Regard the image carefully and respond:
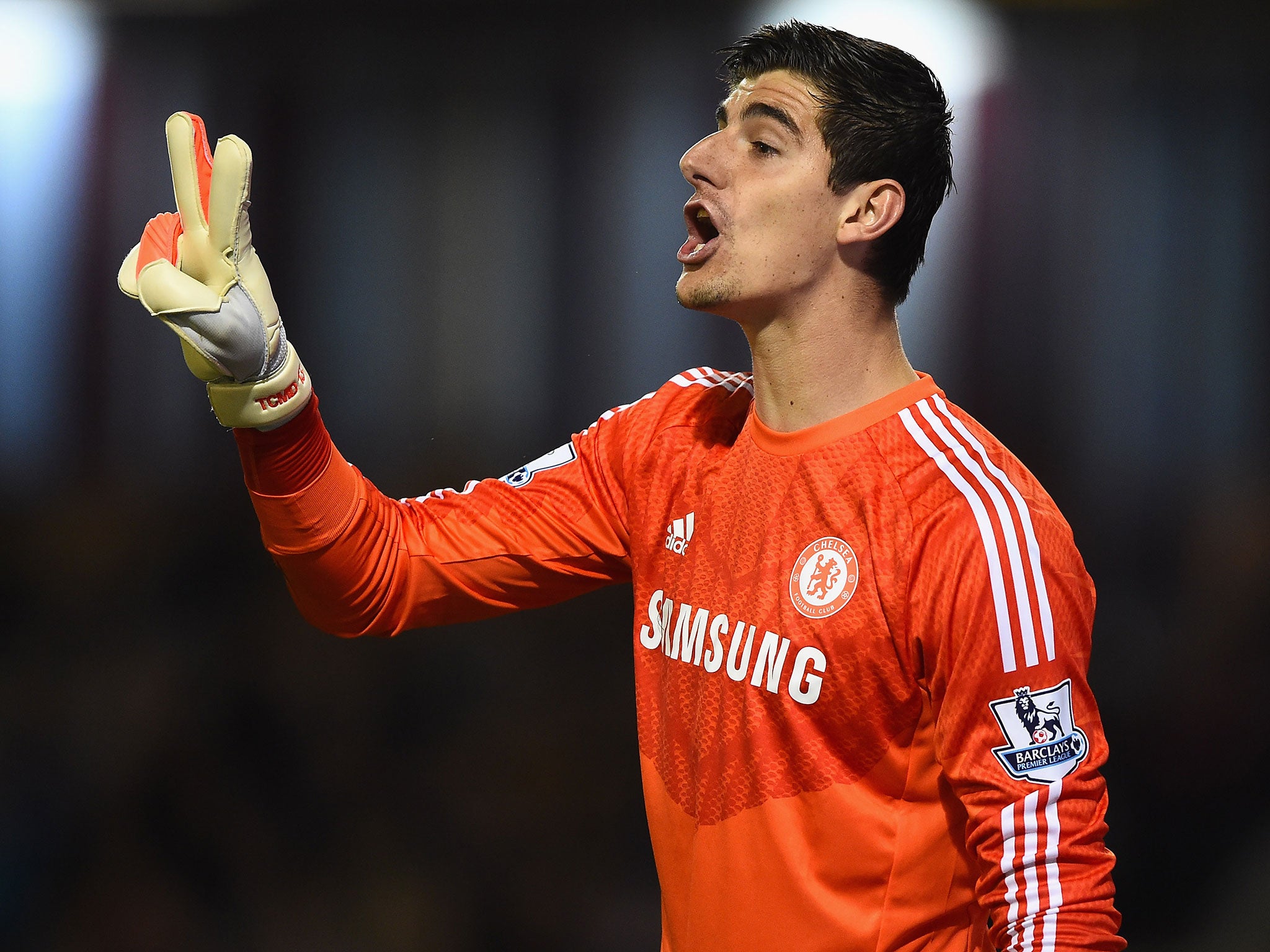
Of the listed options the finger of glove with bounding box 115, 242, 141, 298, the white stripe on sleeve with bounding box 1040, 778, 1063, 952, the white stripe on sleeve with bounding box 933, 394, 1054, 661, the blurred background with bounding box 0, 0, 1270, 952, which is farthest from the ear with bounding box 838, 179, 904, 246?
the blurred background with bounding box 0, 0, 1270, 952

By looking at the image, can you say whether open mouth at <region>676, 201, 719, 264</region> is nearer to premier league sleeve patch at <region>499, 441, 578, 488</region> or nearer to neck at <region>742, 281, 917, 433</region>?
neck at <region>742, 281, 917, 433</region>

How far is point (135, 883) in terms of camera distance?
6.86ft

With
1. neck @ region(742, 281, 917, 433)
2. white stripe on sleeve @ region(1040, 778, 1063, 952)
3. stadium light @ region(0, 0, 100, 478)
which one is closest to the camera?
white stripe on sleeve @ region(1040, 778, 1063, 952)

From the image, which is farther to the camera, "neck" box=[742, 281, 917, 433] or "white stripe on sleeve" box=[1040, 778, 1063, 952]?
"neck" box=[742, 281, 917, 433]

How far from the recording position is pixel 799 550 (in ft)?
3.49

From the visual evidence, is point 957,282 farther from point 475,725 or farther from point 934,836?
point 934,836

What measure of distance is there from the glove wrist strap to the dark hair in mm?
522

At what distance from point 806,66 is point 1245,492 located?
138 centimetres

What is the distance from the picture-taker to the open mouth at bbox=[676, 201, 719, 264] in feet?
3.79

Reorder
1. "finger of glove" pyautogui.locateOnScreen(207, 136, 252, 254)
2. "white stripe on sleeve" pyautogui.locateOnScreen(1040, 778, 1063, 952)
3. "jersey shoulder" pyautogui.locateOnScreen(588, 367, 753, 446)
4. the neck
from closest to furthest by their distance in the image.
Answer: "white stripe on sleeve" pyautogui.locateOnScreen(1040, 778, 1063, 952), "finger of glove" pyautogui.locateOnScreen(207, 136, 252, 254), the neck, "jersey shoulder" pyautogui.locateOnScreen(588, 367, 753, 446)

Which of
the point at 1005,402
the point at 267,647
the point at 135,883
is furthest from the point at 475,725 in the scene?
the point at 1005,402

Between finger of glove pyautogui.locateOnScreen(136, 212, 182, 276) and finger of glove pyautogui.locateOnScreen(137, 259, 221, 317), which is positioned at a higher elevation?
finger of glove pyautogui.locateOnScreen(136, 212, 182, 276)

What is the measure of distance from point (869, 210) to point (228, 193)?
0.57 metres

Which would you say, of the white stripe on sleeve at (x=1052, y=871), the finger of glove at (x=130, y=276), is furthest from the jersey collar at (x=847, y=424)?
the finger of glove at (x=130, y=276)
